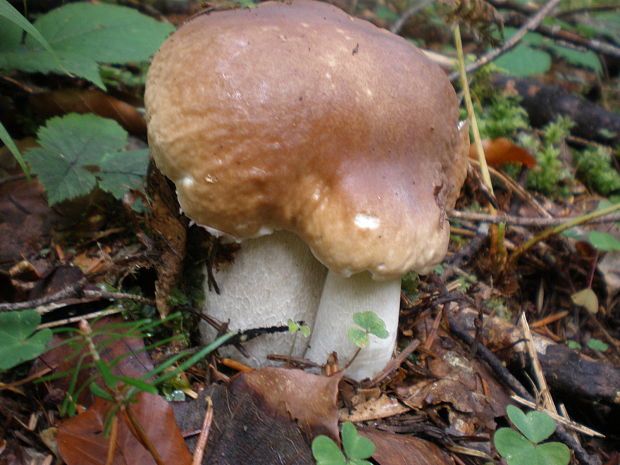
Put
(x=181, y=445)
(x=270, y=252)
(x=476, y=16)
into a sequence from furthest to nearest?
(x=476, y=16)
(x=270, y=252)
(x=181, y=445)

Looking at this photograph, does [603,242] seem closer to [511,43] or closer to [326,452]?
[511,43]

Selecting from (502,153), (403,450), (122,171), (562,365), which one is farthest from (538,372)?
(122,171)

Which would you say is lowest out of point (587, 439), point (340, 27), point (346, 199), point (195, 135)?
point (587, 439)

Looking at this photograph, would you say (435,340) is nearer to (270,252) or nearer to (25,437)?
(270,252)

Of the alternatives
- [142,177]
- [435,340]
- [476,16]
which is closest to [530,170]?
[476,16]

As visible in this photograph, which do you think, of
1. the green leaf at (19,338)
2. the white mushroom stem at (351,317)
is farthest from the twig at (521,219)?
the green leaf at (19,338)

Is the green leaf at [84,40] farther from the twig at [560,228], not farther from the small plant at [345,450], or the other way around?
the twig at [560,228]
